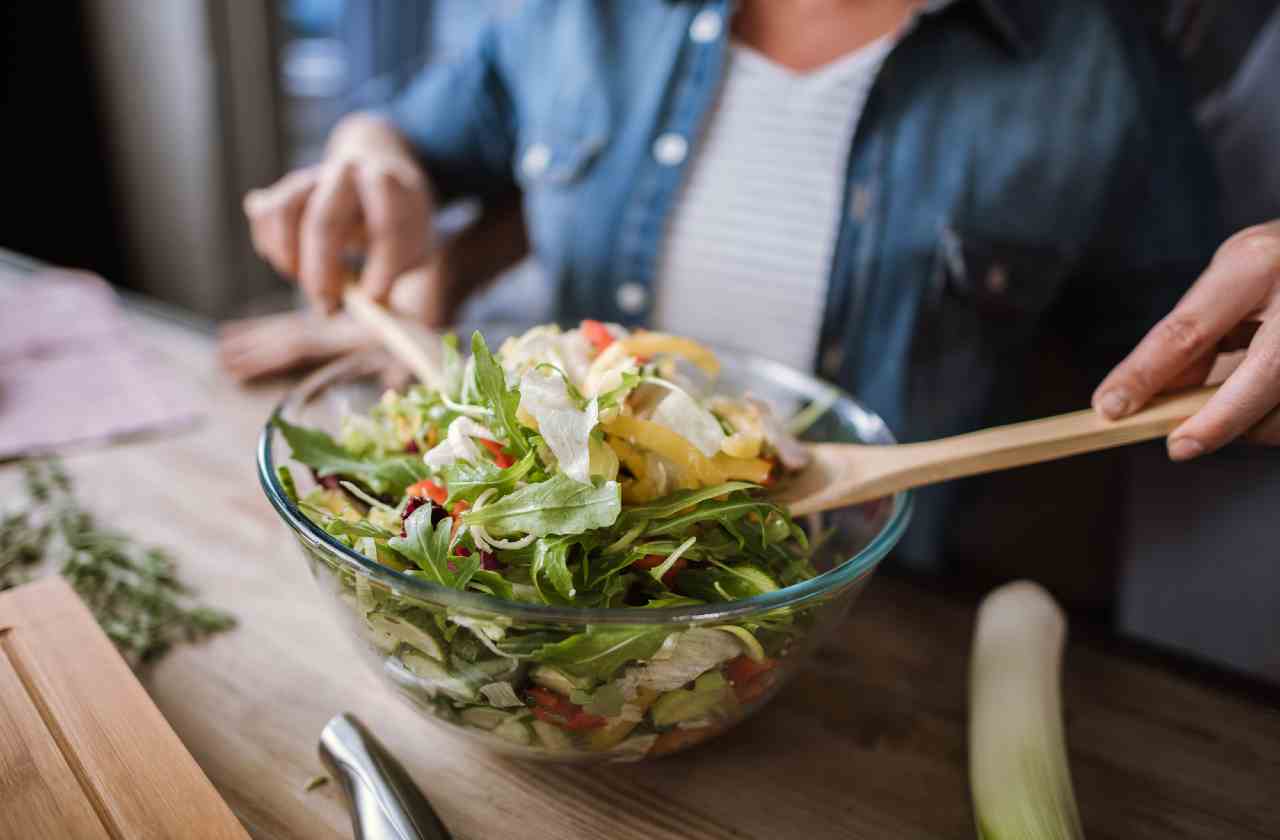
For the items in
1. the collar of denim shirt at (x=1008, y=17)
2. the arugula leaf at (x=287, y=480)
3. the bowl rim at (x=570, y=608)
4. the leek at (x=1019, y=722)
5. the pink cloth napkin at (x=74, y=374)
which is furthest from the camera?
the collar of denim shirt at (x=1008, y=17)

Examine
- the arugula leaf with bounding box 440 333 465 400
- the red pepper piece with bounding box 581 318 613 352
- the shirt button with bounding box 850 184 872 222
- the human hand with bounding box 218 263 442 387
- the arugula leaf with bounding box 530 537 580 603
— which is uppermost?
the shirt button with bounding box 850 184 872 222

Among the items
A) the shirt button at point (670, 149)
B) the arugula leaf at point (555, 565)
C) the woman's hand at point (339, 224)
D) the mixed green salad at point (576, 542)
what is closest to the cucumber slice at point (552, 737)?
the mixed green salad at point (576, 542)

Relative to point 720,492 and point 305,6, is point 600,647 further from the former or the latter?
point 305,6

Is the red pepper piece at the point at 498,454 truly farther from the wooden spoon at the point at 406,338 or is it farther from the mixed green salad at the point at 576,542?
the wooden spoon at the point at 406,338

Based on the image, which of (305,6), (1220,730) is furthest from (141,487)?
(305,6)

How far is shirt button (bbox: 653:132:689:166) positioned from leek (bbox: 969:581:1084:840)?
3.05 ft

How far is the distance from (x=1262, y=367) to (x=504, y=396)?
62cm

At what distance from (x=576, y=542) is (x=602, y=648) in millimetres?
103

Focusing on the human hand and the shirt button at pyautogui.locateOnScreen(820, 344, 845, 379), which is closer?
the human hand

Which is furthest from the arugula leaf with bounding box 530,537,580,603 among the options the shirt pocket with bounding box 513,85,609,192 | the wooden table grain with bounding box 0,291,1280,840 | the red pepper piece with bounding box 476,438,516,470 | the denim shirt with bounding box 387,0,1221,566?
the shirt pocket with bounding box 513,85,609,192

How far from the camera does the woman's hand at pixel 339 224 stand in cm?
124

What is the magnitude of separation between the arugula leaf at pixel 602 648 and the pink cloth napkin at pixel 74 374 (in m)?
0.92

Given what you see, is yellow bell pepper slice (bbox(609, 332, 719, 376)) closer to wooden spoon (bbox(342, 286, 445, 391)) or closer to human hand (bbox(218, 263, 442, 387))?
wooden spoon (bbox(342, 286, 445, 391))

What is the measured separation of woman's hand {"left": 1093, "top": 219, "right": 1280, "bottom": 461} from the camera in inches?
29.1
